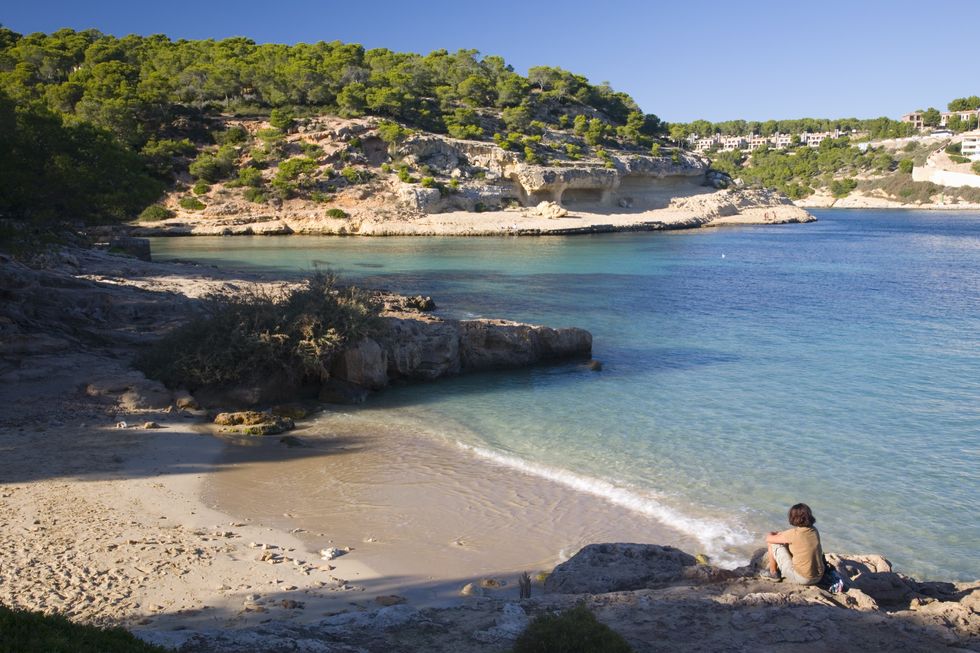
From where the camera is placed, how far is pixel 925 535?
8297 millimetres

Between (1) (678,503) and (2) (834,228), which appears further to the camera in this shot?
(2) (834,228)

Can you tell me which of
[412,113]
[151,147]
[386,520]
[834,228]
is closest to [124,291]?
[386,520]

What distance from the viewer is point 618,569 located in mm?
6504

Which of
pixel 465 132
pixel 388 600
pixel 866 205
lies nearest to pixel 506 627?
pixel 388 600

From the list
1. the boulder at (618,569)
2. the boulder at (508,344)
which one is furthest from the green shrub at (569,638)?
the boulder at (508,344)

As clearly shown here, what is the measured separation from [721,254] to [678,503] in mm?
36219

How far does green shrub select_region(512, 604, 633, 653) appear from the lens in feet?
14.1

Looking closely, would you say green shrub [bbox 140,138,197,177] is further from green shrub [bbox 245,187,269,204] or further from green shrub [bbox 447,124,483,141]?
green shrub [bbox 447,124,483,141]

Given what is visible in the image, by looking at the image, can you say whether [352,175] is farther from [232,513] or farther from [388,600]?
[388,600]

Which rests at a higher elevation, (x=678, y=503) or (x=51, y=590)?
(x=51, y=590)

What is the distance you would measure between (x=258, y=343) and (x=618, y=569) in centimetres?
851

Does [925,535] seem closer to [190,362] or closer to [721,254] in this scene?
[190,362]

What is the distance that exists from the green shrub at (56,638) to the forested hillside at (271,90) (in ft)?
135

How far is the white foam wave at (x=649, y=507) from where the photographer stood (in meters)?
8.02
